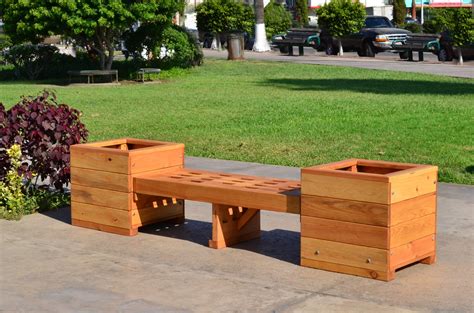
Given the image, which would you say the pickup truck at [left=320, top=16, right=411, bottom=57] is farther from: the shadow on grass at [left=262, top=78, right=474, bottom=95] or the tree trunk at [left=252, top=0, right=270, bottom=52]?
the shadow on grass at [left=262, top=78, right=474, bottom=95]

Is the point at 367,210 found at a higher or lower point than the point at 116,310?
higher

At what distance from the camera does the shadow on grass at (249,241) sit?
26.8 ft

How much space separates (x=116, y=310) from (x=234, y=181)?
2.27 m

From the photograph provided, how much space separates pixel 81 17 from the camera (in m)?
26.8

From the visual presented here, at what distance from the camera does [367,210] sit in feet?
23.7

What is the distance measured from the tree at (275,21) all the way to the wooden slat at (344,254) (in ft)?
154

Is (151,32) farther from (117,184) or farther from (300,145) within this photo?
(117,184)

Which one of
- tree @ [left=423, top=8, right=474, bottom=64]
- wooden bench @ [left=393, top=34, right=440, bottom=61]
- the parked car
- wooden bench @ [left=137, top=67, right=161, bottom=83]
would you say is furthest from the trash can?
wooden bench @ [left=137, top=67, right=161, bottom=83]

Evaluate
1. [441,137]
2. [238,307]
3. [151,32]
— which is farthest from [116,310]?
[151,32]

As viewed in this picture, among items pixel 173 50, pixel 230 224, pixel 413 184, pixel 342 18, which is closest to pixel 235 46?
pixel 173 50

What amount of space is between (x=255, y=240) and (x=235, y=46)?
2885 centimetres

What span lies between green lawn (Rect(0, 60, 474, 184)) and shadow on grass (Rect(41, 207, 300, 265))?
3.35 metres

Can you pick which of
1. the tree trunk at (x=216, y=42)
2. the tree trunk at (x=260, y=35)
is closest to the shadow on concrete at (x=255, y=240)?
the tree trunk at (x=260, y=35)

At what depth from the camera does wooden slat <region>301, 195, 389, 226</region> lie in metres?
7.17
